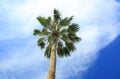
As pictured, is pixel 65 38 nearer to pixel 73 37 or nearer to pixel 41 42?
pixel 73 37

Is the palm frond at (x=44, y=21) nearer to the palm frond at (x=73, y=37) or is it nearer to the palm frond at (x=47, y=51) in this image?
the palm frond at (x=47, y=51)

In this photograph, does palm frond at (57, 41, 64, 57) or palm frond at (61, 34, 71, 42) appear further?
palm frond at (57, 41, 64, 57)

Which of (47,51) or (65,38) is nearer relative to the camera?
(65,38)

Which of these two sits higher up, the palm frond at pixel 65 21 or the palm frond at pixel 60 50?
the palm frond at pixel 65 21

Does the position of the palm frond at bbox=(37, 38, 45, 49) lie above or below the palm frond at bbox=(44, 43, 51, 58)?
above

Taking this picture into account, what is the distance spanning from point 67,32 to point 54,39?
71.0 inches

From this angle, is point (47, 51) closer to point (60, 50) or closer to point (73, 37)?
point (60, 50)

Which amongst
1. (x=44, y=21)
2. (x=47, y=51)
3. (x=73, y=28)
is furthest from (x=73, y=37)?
(x=44, y=21)

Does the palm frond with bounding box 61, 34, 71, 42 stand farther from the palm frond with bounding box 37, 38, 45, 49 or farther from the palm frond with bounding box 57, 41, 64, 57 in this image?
the palm frond with bounding box 37, 38, 45, 49

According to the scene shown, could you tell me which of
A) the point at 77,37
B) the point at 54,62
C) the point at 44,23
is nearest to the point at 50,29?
the point at 44,23

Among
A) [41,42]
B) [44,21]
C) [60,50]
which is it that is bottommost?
[60,50]

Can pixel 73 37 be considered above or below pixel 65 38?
above

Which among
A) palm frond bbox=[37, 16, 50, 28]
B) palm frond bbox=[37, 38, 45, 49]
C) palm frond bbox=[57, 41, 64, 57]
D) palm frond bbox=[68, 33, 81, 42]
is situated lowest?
palm frond bbox=[57, 41, 64, 57]

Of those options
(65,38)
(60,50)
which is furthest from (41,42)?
(65,38)
